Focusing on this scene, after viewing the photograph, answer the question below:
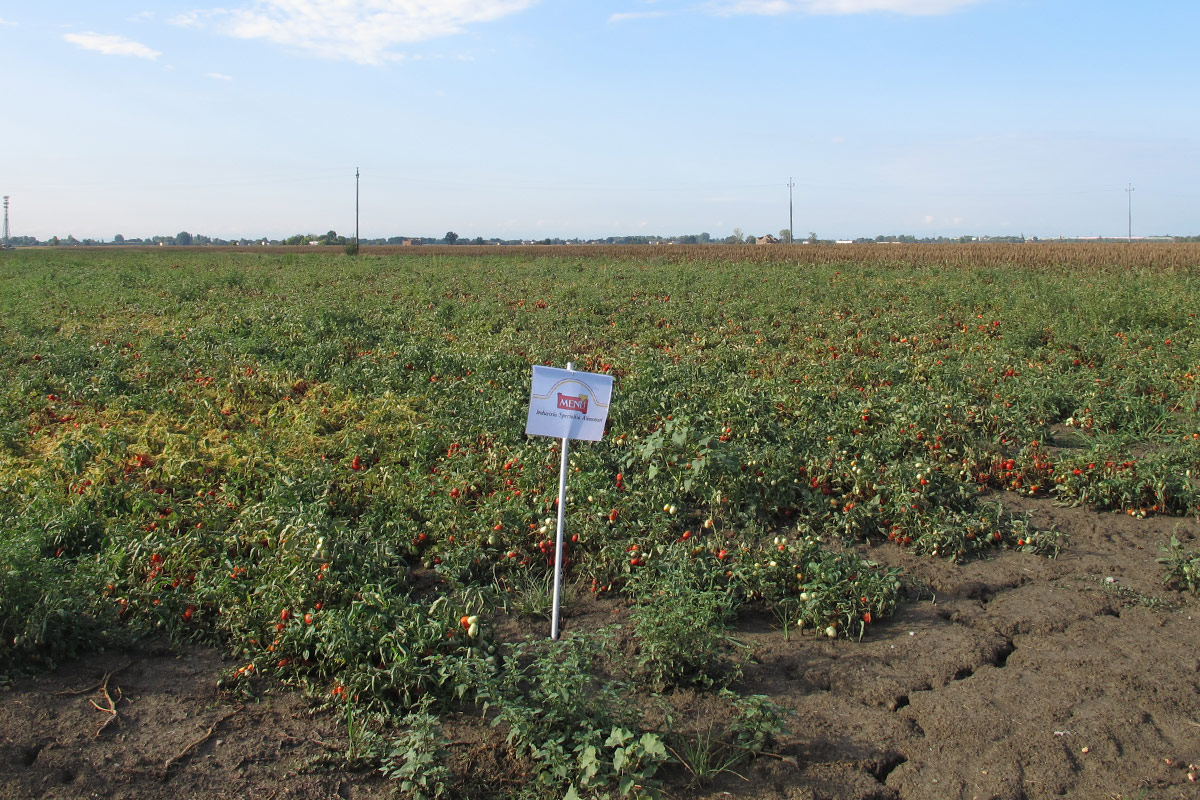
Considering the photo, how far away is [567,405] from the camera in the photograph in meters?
4.07

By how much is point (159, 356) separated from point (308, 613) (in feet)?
23.0

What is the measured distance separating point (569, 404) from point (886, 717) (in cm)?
200

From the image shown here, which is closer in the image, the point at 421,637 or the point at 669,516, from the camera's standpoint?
the point at 421,637

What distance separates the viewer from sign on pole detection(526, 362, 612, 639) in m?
4.04

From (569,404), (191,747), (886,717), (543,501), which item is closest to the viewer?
(191,747)

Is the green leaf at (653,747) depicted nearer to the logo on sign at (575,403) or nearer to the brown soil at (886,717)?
the brown soil at (886,717)

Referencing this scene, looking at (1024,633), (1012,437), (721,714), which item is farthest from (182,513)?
(1012,437)

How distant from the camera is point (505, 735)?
337cm

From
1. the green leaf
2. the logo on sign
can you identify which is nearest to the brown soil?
the green leaf

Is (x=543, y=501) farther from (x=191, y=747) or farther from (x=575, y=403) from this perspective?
(x=191, y=747)

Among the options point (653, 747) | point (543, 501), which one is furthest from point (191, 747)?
point (543, 501)

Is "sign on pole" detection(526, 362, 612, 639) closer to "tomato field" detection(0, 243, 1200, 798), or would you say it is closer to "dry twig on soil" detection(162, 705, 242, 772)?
"tomato field" detection(0, 243, 1200, 798)

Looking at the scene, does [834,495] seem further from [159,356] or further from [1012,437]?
[159,356]

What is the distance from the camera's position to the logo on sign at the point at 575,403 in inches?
160
